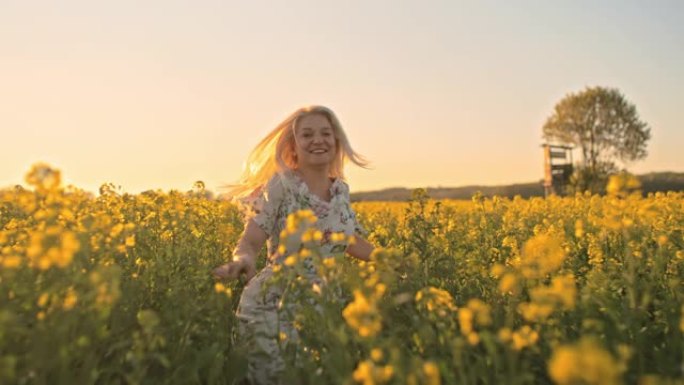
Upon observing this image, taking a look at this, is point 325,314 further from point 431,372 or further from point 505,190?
point 505,190

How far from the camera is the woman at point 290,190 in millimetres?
3816

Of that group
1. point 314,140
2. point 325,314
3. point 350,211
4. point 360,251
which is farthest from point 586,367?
point 350,211

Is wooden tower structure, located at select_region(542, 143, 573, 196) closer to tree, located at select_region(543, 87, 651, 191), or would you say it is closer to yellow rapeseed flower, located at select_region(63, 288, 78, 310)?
tree, located at select_region(543, 87, 651, 191)

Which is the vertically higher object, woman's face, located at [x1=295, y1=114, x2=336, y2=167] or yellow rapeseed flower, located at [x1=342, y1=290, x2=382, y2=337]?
woman's face, located at [x1=295, y1=114, x2=336, y2=167]

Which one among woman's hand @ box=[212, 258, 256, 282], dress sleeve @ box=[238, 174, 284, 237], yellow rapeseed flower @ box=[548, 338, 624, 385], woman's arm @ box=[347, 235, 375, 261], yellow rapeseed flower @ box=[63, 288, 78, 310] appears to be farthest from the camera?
woman's arm @ box=[347, 235, 375, 261]

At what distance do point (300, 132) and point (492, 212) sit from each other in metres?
4.85

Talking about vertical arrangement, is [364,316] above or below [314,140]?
below

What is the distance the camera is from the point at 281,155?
175 inches

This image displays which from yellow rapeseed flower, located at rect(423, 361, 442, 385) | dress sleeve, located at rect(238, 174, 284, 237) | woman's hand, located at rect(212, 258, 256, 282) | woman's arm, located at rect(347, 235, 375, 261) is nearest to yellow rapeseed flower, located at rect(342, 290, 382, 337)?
yellow rapeseed flower, located at rect(423, 361, 442, 385)

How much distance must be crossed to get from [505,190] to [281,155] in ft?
80.7

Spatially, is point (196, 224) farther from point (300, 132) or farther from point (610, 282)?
point (610, 282)

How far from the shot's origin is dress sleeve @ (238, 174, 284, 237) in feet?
13.1

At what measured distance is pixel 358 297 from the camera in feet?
6.75

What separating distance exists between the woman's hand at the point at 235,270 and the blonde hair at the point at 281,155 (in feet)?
3.23
